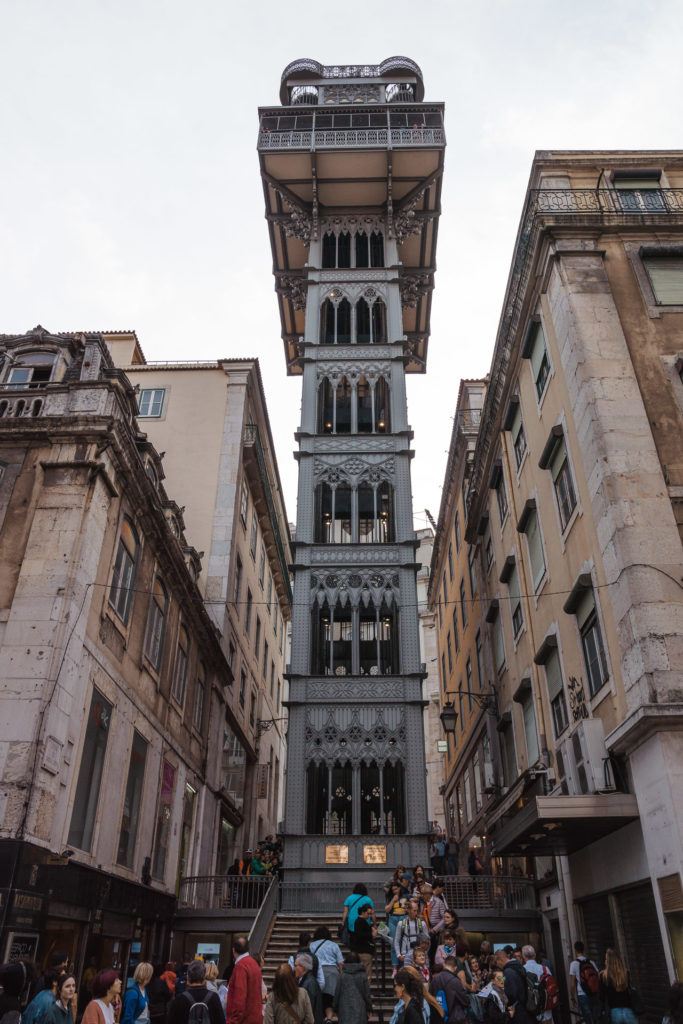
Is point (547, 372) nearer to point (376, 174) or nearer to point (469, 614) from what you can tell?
point (469, 614)

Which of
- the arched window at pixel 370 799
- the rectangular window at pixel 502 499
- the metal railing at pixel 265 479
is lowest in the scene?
the arched window at pixel 370 799

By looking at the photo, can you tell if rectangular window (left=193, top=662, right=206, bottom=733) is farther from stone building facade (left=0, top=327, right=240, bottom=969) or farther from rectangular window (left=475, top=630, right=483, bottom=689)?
rectangular window (left=475, top=630, right=483, bottom=689)

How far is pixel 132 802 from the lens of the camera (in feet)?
62.2

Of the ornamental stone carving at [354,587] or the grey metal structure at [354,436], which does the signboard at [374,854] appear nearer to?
the grey metal structure at [354,436]

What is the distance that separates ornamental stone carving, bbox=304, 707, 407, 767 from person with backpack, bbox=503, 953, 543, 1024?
14829mm

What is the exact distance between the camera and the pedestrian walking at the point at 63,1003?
25.0 ft

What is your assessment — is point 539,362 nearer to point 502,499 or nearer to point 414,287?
point 502,499

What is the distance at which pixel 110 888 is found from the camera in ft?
53.3

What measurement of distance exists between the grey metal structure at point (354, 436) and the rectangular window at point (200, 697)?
3.08m

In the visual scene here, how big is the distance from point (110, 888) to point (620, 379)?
15167 mm

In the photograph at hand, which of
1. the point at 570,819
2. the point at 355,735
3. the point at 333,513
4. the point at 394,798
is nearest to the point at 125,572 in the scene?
the point at 570,819

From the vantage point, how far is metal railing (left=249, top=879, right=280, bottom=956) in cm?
1761

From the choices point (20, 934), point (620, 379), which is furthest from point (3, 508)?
point (620, 379)

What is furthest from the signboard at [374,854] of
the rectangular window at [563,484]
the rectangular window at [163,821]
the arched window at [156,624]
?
the rectangular window at [563,484]
